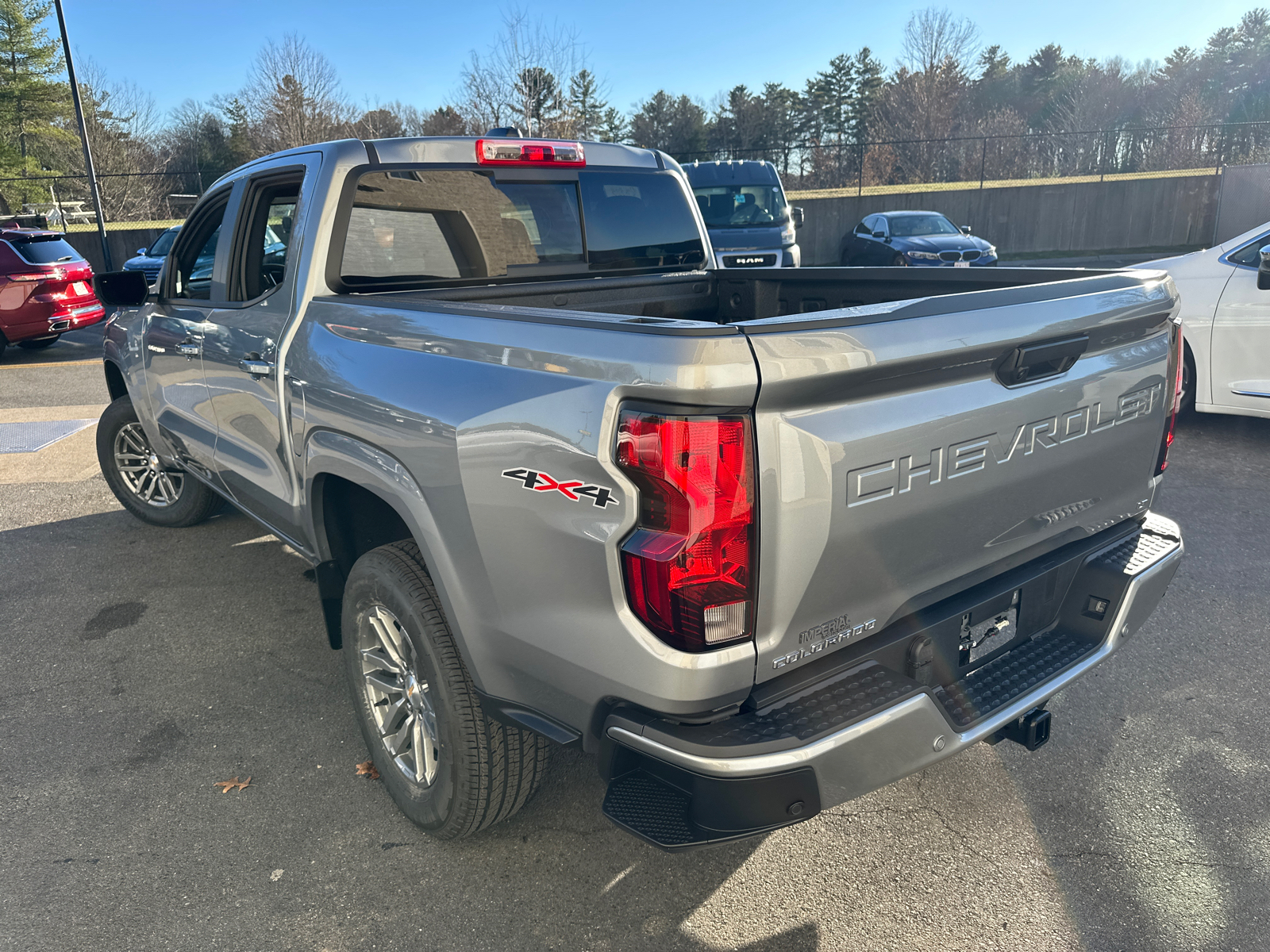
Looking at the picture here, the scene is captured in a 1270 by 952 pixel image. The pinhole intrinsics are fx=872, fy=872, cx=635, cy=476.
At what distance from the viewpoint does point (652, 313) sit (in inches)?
153

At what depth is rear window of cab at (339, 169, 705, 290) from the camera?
3.14 m

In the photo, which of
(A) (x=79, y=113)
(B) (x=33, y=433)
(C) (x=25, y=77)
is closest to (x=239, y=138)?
(C) (x=25, y=77)

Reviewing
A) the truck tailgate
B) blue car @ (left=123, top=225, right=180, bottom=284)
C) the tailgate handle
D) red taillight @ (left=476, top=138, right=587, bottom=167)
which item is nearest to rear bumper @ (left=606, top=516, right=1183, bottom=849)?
the truck tailgate

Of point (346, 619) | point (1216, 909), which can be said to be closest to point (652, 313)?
point (346, 619)

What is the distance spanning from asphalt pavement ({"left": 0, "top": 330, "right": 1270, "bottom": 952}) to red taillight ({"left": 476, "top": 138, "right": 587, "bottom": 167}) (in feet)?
7.35

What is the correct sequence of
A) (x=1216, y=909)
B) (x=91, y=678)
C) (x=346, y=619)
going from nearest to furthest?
(x=1216, y=909) < (x=346, y=619) < (x=91, y=678)

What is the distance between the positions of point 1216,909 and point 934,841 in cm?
71

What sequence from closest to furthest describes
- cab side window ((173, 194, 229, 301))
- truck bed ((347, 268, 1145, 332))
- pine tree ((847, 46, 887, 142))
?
truck bed ((347, 268, 1145, 332)) → cab side window ((173, 194, 229, 301)) → pine tree ((847, 46, 887, 142))

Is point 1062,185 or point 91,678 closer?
point 91,678

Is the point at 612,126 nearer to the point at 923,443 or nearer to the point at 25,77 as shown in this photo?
the point at 25,77

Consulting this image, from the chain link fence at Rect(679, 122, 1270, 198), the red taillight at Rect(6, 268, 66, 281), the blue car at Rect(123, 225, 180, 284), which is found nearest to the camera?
the red taillight at Rect(6, 268, 66, 281)

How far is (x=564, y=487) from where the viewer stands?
1.83 m

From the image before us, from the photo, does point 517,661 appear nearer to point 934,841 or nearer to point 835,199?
point 934,841

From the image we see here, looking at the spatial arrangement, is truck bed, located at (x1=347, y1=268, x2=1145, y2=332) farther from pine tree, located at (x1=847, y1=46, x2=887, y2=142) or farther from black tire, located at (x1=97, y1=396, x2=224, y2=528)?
pine tree, located at (x1=847, y1=46, x2=887, y2=142)
